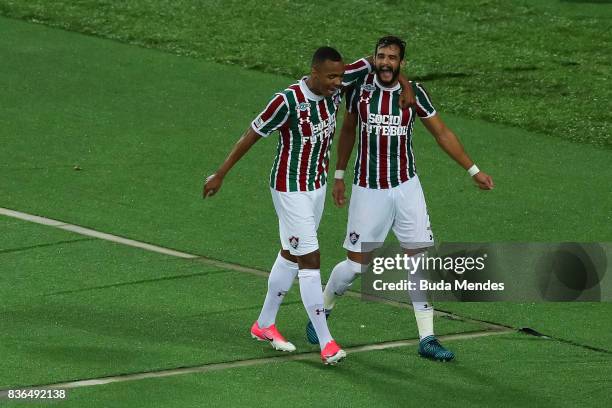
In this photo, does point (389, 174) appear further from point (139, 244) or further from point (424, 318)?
point (139, 244)

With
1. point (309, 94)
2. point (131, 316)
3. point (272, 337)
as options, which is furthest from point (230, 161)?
point (131, 316)

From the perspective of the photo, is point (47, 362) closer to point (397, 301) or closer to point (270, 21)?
point (397, 301)

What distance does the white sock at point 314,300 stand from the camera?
372 inches

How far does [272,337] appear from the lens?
32.0ft

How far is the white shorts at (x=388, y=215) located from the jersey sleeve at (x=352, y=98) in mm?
568

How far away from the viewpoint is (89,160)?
14781 millimetres

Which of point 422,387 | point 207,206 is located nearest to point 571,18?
point 207,206

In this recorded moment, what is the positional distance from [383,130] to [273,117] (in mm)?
798

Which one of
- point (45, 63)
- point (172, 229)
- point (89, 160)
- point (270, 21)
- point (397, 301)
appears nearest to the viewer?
point (397, 301)

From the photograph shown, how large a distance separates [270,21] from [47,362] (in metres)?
11.6

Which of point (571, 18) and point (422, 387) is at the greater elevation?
point (571, 18)

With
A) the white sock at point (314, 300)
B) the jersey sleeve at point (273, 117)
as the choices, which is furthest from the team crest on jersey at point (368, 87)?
the white sock at point (314, 300)

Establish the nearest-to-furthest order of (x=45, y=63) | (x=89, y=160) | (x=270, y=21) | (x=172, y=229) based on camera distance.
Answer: (x=172, y=229), (x=89, y=160), (x=45, y=63), (x=270, y=21)

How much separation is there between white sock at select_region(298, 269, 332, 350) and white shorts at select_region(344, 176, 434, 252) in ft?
1.56
